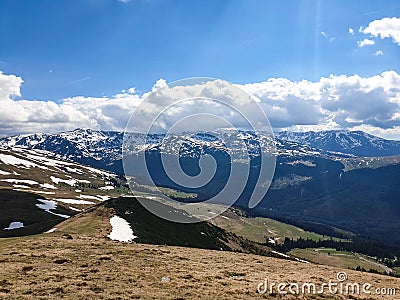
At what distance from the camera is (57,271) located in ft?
97.5

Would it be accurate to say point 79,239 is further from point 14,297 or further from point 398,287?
point 398,287

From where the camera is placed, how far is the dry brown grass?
24.7 m

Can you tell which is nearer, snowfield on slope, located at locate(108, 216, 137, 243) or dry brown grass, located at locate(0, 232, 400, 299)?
dry brown grass, located at locate(0, 232, 400, 299)

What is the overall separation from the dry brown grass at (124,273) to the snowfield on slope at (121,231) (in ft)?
39.0

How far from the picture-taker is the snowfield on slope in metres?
58.1

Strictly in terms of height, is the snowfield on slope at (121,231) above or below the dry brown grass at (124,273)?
below

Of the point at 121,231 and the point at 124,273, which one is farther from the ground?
the point at 124,273

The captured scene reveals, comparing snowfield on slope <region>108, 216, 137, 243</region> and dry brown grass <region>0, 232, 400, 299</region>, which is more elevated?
dry brown grass <region>0, 232, 400, 299</region>

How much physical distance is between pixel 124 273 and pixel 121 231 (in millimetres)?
34600

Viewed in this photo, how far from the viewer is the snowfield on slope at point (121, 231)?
5807 cm

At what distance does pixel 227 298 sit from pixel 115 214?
184ft

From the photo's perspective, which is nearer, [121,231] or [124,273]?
[124,273]

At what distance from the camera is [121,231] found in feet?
209

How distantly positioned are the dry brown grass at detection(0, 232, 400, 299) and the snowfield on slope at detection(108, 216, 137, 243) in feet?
39.0
